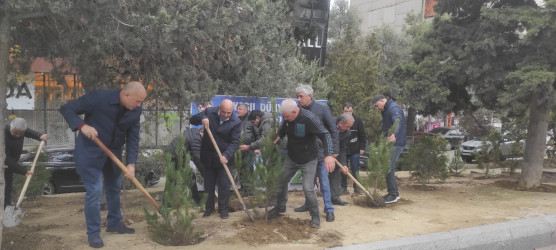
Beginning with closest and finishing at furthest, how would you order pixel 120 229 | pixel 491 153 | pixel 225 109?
pixel 120 229, pixel 225 109, pixel 491 153

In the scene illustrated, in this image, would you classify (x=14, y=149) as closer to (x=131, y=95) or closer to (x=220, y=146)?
(x=131, y=95)

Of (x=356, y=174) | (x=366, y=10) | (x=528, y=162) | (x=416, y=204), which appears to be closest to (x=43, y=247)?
(x=356, y=174)

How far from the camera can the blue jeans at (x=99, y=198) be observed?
13.9 ft

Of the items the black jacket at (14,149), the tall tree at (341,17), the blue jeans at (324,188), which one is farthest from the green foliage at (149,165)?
the tall tree at (341,17)

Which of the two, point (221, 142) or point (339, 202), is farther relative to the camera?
point (339, 202)

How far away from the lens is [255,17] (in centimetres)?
453

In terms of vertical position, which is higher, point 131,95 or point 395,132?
point 131,95

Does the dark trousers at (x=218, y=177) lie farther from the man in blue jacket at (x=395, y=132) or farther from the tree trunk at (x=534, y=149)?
the tree trunk at (x=534, y=149)

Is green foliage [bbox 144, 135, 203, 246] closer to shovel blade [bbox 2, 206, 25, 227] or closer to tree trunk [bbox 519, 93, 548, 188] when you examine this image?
shovel blade [bbox 2, 206, 25, 227]

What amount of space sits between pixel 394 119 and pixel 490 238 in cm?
226

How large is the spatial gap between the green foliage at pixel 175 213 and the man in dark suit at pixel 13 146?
2319 mm

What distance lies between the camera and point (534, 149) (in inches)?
326

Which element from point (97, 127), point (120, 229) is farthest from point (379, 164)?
point (97, 127)

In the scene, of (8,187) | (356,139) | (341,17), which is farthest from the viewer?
(341,17)
